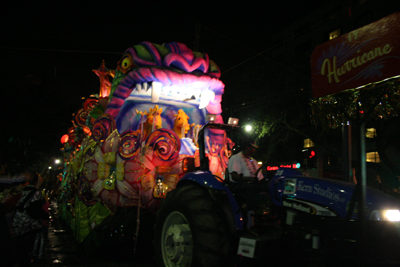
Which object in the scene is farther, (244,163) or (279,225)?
(244,163)

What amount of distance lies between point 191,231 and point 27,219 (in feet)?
9.61

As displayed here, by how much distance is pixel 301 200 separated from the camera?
3.35m

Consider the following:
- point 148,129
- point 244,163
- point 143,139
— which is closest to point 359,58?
point 244,163

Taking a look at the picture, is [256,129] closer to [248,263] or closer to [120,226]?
[120,226]

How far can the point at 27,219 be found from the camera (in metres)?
5.06

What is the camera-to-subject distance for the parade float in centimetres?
634

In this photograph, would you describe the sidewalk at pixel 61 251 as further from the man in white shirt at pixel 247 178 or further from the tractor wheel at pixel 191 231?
the man in white shirt at pixel 247 178

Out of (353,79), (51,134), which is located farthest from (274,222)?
(51,134)

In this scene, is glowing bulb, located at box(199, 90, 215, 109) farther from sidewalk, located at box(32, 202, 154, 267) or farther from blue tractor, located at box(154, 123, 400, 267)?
sidewalk, located at box(32, 202, 154, 267)

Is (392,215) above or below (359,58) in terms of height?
below

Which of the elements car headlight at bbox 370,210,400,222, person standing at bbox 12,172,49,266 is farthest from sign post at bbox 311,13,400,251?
person standing at bbox 12,172,49,266

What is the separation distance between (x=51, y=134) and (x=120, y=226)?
21.1 metres

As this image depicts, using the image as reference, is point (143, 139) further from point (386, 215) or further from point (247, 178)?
point (386, 215)

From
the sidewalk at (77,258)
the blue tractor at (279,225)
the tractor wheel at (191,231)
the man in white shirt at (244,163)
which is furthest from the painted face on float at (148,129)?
the man in white shirt at (244,163)
